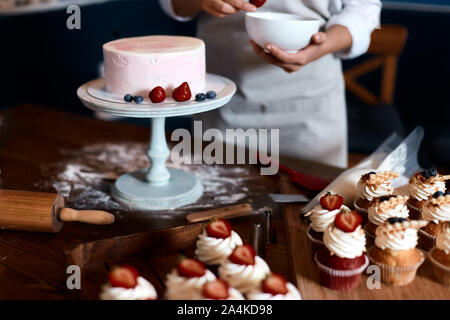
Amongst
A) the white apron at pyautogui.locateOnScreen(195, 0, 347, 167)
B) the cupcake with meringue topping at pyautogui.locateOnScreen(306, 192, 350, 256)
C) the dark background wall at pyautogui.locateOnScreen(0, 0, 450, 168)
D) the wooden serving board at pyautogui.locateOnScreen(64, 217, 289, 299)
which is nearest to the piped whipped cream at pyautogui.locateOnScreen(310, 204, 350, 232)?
the cupcake with meringue topping at pyautogui.locateOnScreen(306, 192, 350, 256)

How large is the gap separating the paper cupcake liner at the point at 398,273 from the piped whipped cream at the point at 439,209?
0.14 meters

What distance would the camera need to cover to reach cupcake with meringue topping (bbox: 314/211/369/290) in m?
1.09

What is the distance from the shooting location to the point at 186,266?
3.34 ft

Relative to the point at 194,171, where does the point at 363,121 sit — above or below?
below

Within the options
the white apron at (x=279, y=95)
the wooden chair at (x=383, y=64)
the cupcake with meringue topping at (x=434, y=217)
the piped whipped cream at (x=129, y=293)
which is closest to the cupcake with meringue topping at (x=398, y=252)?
the cupcake with meringue topping at (x=434, y=217)

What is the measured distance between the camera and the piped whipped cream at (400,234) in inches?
43.8

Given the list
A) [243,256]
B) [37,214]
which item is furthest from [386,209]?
[37,214]

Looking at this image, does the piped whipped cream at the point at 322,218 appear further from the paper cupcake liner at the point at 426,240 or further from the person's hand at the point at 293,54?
the person's hand at the point at 293,54

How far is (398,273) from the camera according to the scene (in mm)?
1098

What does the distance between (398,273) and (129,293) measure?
52cm

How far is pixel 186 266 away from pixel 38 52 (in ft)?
8.71

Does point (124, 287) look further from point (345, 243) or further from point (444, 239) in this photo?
point (444, 239)
